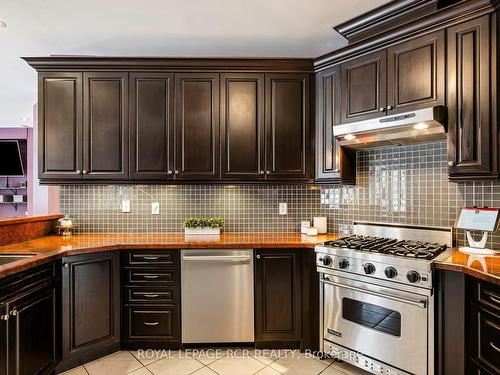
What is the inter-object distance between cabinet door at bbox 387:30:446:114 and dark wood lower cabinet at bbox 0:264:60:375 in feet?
8.99

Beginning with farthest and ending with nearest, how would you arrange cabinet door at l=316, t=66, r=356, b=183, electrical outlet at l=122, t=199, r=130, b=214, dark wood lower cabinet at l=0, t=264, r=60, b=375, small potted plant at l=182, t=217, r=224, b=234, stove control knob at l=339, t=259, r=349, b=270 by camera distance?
electrical outlet at l=122, t=199, r=130, b=214 → small potted plant at l=182, t=217, r=224, b=234 → cabinet door at l=316, t=66, r=356, b=183 → stove control knob at l=339, t=259, r=349, b=270 → dark wood lower cabinet at l=0, t=264, r=60, b=375

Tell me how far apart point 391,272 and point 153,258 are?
5.91 feet

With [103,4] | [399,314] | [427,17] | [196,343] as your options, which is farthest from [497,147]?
[103,4]

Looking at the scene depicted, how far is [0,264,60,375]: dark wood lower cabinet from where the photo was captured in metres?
1.71

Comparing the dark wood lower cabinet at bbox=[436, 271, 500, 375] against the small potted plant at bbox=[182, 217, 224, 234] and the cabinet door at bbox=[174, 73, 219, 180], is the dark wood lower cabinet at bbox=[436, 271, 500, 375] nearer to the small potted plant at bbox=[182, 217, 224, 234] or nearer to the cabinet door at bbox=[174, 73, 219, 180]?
the small potted plant at bbox=[182, 217, 224, 234]

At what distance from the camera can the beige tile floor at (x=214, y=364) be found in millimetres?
2266

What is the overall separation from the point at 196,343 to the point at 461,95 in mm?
2693

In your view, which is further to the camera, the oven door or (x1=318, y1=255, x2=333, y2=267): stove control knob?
(x1=318, y1=255, x2=333, y2=267): stove control knob

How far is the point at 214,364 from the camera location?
93.1 inches

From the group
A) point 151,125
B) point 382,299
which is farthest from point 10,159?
point 382,299

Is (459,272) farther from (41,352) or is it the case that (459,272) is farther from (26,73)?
(26,73)

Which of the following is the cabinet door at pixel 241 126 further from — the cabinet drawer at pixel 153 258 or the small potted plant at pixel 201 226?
the cabinet drawer at pixel 153 258

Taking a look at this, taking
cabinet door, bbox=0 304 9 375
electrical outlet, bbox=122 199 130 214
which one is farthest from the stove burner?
cabinet door, bbox=0 304 9 375

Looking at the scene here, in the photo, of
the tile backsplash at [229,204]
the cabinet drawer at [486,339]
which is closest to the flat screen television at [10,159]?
the tile backsplash at [229,204]
